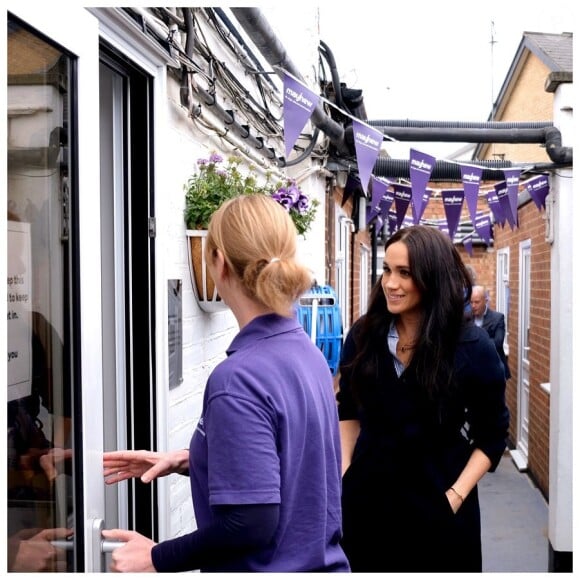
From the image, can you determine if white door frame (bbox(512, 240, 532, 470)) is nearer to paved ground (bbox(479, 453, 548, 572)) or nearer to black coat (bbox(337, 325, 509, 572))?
paved ground (bbox(479, 453, 548, 572))

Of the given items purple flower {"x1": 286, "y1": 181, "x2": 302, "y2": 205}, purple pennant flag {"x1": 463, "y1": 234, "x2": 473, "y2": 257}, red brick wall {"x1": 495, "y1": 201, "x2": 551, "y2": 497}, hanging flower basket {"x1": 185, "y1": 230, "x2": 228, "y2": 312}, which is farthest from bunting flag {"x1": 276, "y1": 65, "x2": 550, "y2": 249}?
purple pennant flag {"x1": 463, "y1": 234, "x2": 473, "y2": 257}

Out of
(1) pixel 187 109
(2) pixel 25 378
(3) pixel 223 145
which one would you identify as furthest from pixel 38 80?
(3) pixel 223 145

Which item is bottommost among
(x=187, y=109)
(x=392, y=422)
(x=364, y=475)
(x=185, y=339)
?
(x=364, y=475)

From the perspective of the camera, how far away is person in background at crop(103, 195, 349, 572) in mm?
1368

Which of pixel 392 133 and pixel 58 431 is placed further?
pixel 392 133

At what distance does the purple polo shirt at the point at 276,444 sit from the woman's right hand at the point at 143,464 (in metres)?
0.31

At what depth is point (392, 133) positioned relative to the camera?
6.02 metres

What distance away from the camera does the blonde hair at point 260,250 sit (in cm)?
148

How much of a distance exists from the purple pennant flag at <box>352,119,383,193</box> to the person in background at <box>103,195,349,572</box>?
2.90 meters

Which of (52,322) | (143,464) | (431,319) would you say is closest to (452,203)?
(431,319)

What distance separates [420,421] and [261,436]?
3.92 feet
